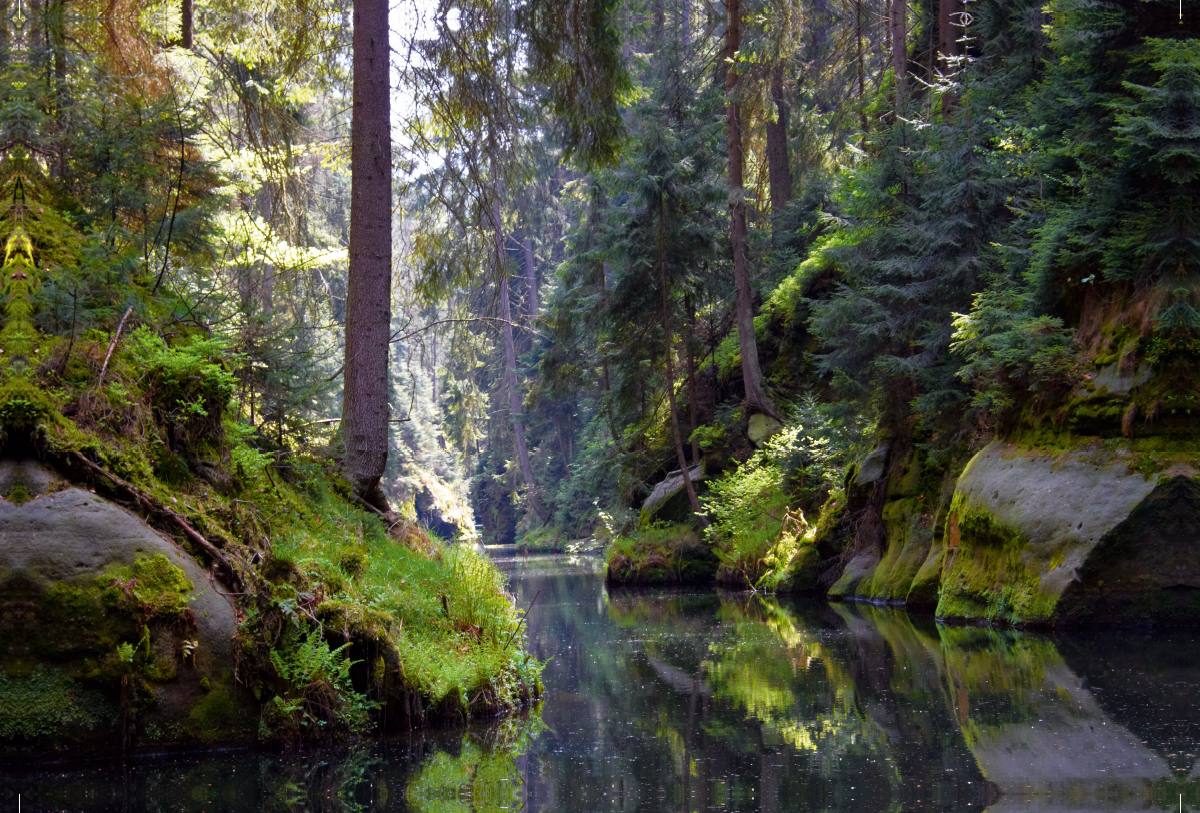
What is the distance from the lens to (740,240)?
65.7ft

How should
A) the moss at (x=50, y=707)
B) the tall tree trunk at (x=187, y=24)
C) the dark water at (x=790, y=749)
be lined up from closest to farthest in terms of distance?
the dark water at (x=790, y=749), the moss at (x=50, y=707), the tall tree trunk at (x=187, y=24)

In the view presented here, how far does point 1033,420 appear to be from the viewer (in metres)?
10.6

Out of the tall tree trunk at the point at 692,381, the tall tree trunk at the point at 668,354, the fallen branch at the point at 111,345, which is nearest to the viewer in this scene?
the fallen branch at the point at 111,345

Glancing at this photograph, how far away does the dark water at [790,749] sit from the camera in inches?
177

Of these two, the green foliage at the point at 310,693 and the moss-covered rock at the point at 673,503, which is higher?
the green foliage at the point at 310,693

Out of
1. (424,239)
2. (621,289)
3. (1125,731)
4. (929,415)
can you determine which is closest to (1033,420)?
(929,415)

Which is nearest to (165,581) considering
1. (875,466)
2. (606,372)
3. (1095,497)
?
(1095,497)

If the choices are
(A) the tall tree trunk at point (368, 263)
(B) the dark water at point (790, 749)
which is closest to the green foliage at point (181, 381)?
(B) the dark water at point (790, 749)

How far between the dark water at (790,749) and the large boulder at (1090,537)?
593 mm

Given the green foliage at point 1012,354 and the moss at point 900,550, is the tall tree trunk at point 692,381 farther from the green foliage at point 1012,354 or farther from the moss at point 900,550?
the green foliage at point 1012,354

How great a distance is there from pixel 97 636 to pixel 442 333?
7.60 metres

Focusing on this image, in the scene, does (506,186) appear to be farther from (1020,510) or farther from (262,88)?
(1020,510)

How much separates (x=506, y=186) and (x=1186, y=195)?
7.25 m

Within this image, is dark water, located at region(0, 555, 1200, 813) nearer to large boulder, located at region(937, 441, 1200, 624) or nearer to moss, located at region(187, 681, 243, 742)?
moss, located at region(187, 681, 243, 742)
